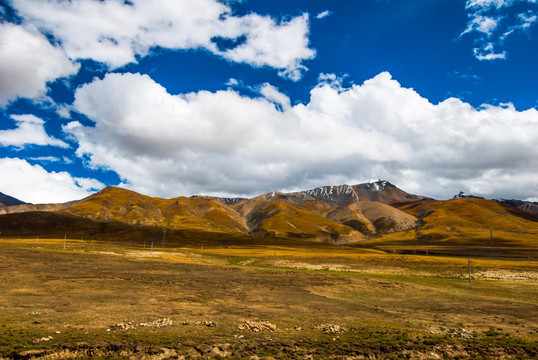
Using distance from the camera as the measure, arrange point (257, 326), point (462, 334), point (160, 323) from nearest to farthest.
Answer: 1. point (257, 326)
2. point (160, 323)
3. point (462, 334)

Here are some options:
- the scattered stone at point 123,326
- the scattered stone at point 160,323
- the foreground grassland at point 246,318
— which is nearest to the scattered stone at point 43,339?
the foreground grassland at point 246,318

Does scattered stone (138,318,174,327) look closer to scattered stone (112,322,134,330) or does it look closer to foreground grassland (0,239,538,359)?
foreground grassland (0,239,538,359)

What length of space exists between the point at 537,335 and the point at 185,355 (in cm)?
2001

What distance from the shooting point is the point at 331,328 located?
64.6 ft

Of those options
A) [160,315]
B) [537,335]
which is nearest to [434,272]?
[537,335]

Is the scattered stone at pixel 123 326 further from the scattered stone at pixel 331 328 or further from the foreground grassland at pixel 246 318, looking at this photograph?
the scattered stone at pixel 331 328

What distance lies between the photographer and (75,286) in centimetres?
3012

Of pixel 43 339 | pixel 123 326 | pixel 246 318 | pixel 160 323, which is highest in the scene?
pixel 43 339

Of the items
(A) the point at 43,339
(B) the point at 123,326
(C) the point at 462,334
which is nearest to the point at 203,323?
(B) the point at 123,326

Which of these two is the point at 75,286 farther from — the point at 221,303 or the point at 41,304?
the point at 221,303

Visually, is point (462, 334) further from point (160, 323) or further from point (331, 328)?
point (160, 323)

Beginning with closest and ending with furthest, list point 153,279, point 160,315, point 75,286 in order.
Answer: point 160,315
point 75,286
point 153,279

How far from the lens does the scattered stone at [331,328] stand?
1927 centimetres

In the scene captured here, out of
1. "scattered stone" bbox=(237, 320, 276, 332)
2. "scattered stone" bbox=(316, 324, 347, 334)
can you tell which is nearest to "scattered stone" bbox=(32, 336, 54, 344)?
"scattered stone" bbox=(237, 320, 276, 332)
